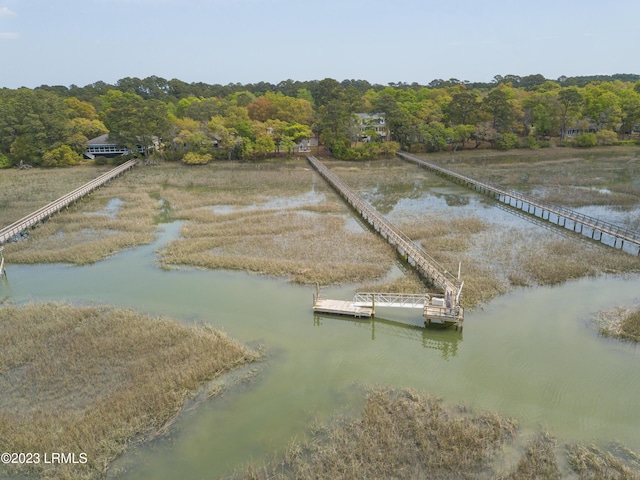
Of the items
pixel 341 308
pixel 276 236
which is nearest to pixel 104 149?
pixel 276 236

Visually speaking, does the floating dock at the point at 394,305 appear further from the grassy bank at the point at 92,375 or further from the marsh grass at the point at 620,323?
the marsh grass at the point at 620,323

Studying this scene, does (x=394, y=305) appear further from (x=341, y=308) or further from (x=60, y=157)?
(x=60, y=157)

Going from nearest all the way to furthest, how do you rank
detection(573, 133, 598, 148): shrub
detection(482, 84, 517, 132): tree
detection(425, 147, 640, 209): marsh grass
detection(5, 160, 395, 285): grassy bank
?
detection(5, 160, 395, 285): grassy bank < detection(425, 147, 640, 209): marsh grass < detection(482, 84, 517, 132): tree < detection(573, 133, 598, 148): shrub

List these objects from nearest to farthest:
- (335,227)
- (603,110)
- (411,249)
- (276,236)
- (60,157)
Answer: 1. (411,249)
2. (276,236)
3. (335,227)
4. (60,157)
5. (603,110)

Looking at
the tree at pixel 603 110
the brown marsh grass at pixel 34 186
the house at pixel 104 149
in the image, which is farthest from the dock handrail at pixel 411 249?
the tree at pixel 603 110

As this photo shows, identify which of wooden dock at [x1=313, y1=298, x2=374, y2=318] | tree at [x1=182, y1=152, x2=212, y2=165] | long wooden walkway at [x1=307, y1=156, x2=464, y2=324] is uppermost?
tree at [x1=182, y1=152, x2=212, y2=165]

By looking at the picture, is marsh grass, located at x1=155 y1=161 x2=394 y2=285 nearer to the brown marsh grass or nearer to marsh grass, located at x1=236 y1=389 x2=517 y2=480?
marsh grass, located at x1=236 y1=389 x2=517 y2=480

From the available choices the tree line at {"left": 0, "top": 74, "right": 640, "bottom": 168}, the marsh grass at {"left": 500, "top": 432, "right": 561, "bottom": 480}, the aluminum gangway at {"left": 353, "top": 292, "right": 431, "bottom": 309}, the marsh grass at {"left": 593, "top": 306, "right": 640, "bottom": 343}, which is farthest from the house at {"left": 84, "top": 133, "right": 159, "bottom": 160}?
the marsh grass at {"left": 500, "top": 432, "right": 561, "bottom": 480}

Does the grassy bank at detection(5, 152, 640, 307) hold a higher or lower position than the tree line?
lower
